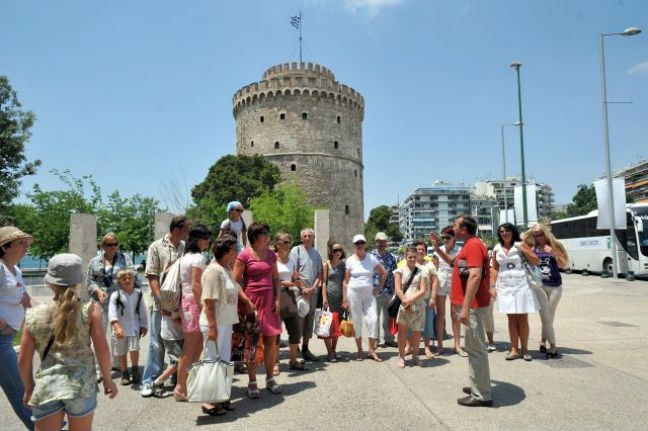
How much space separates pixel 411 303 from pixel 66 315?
165 inches

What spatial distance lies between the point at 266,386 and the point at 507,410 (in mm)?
2473

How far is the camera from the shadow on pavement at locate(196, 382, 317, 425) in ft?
12.7

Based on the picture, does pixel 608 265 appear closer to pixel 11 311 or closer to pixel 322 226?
pixel 322 226

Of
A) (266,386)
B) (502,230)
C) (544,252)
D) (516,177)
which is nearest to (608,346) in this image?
(544,252)

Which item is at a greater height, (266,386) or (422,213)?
(422,213)

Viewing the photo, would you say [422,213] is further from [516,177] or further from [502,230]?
[502,230]

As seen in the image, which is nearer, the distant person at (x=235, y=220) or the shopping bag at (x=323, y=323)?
the shopping bag at (x=323, y=323)

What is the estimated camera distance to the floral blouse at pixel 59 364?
2.49 meters

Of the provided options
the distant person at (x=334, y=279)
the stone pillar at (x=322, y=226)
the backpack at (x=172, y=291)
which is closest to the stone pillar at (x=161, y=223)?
the distant person at (x=334, y=279)

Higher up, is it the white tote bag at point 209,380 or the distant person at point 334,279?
the distant person at point 334,279

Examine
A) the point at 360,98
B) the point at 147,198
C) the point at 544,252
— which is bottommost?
the point at 544,252

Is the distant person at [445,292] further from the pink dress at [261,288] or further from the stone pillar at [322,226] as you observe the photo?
the stone pillar at [322,226]

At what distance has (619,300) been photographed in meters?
11.6

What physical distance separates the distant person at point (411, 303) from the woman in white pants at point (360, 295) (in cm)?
37
